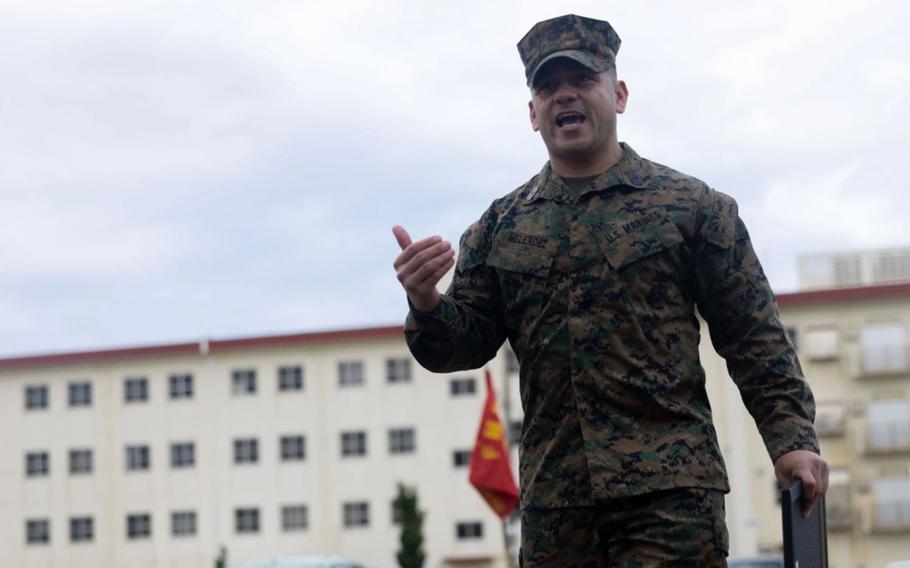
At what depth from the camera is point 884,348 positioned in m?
67.5

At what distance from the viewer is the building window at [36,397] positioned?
73438mm

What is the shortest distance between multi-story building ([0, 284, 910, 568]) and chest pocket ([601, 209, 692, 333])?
61294 mm

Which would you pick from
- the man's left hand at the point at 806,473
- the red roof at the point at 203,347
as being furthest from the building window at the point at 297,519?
the man's left hand at the point at 806,473

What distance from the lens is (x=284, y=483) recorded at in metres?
69.6

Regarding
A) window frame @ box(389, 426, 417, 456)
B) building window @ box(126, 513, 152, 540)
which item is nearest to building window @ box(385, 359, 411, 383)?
window frame @ box(389, 426, 417, 456)

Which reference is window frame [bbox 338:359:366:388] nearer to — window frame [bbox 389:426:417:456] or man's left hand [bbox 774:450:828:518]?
window frame [bbox 389:426:417:456]

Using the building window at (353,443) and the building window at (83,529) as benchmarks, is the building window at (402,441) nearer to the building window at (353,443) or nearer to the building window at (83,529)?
the building window at (353,443)

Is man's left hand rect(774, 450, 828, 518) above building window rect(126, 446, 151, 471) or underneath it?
underneath

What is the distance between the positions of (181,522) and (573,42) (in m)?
68.5

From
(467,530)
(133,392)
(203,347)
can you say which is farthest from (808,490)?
(133,392)

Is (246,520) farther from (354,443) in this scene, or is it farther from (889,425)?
(889,425)

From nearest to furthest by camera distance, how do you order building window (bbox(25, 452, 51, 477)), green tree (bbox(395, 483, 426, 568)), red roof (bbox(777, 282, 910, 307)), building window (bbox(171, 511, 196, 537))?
green tree (bbox(395, 483, 426, 568))
red roof (bbox(777, 282, 910, 307))
building window (bbox(171, 511, 196, 537))
building window (bbox(25, 452, 51, 477))

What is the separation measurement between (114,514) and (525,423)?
69.8m

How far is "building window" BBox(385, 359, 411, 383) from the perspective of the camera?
6988 cm
